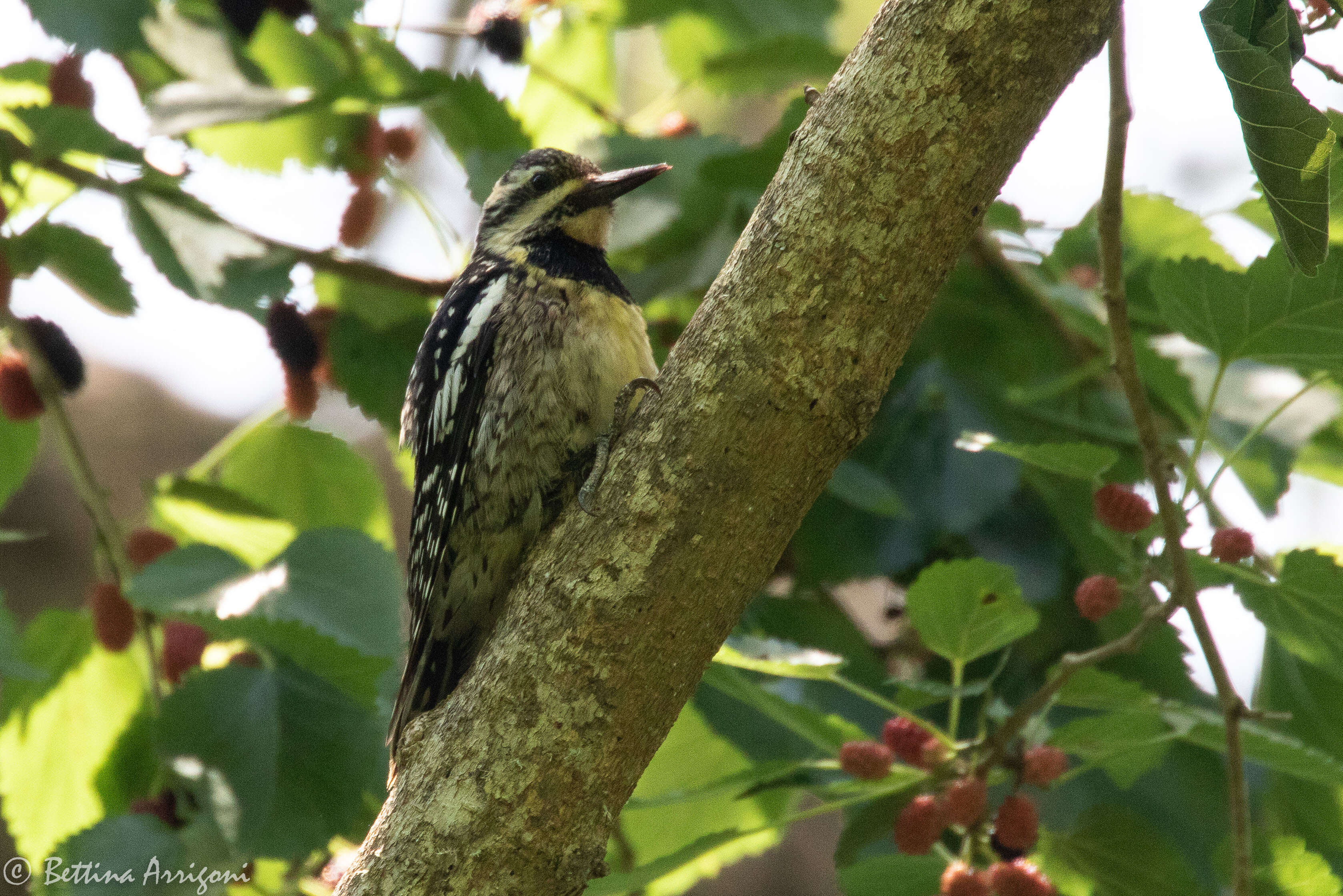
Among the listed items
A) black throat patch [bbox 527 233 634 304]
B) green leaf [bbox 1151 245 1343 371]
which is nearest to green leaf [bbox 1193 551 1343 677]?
green leaf [bbox 1151 245 1343 371]

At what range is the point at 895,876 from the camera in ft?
6.18

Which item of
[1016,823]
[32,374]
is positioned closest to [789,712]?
[1016,823]

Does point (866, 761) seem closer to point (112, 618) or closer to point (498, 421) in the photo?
point (498, 421)

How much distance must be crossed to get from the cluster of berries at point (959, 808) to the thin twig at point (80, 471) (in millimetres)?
1501

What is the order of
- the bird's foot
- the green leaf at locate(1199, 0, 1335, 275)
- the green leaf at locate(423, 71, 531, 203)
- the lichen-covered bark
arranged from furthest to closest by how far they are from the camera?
the green leaf at locate(423, 71, 531, 203) → the bird's foot → the lichen-covered bark → the green leaf at locate(1199, 0, 1335, 275)

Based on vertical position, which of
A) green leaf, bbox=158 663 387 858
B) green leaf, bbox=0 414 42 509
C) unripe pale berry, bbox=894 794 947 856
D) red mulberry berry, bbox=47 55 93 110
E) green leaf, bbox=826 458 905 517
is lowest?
green leaf, bbox=158 663 387 858

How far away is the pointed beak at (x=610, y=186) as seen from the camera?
8.25 feet

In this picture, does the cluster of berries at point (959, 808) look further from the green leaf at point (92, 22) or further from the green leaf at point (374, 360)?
the green leaf at point (92, 22)

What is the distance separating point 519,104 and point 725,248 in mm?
1002

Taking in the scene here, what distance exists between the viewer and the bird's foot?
5.15ft

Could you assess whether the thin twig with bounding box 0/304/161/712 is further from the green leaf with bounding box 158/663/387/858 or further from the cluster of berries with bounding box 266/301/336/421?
the cluster of berries with bounding box 266/301/336/421

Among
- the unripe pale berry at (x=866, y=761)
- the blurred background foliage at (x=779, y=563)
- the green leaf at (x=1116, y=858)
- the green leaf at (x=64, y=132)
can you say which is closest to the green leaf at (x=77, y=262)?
the blurred background foliage at (x=779, y=563)

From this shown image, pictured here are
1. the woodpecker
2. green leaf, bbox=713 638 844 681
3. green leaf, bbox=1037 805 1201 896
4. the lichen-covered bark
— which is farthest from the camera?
the woodpecker

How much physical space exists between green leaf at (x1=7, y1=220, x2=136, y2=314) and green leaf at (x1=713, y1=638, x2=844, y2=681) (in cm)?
156
